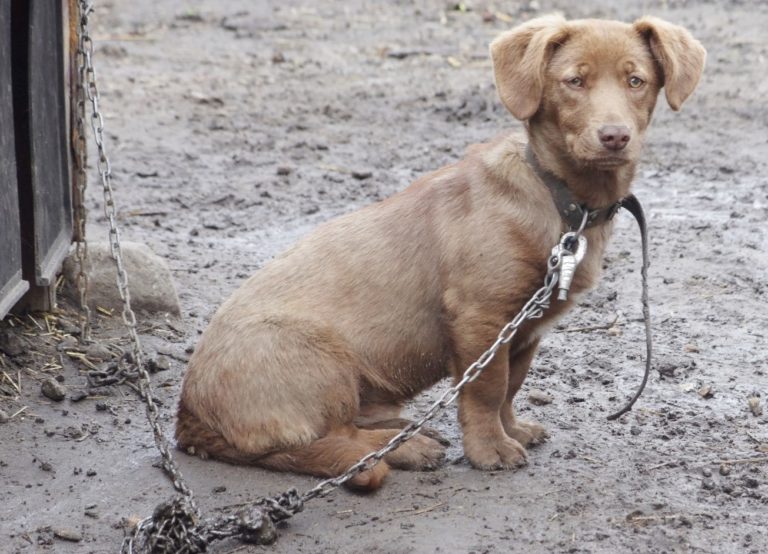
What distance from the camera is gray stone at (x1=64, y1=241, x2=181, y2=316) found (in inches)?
268

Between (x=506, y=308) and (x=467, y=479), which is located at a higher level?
(x=506, y=308)

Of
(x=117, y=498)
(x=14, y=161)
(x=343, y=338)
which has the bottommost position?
(x=117, y=498)

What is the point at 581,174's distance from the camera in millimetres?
5082

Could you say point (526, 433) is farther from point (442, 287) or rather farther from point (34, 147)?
A: point (34, 147)

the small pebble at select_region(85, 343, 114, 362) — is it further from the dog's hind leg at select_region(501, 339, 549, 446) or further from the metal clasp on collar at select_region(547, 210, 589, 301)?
the metal clasp on collar at select_region(547, 210, 589, 301)

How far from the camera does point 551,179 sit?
510 cm

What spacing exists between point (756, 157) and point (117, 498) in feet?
20.5

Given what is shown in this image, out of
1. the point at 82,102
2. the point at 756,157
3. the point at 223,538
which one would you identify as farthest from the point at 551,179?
the point at 756,157

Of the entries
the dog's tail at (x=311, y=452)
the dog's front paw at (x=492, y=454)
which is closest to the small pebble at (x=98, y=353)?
the dog's tail at (x=311, y=452)

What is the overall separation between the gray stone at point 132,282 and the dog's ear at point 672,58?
124 inches

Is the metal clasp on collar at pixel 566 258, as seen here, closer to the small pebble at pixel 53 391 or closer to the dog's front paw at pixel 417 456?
the dog's front paw at pixel 417 456

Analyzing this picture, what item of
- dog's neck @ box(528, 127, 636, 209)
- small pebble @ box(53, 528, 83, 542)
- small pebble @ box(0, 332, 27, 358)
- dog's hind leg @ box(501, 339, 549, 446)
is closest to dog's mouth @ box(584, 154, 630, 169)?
dog's neck @ box(528, 127, 636, 209)

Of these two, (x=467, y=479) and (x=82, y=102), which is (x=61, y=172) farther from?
(x=467, y=479)

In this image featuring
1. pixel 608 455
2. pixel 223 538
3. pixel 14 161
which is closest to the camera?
pixel 223 538
